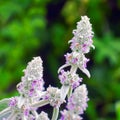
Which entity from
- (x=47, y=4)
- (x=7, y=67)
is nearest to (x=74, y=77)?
(x=7, y=67)

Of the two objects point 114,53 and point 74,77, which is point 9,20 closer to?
point 114,53

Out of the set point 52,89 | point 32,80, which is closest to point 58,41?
point 52,89

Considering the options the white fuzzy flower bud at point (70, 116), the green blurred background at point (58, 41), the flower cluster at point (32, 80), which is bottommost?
the white fuzzy flower bud at point (70, 116)

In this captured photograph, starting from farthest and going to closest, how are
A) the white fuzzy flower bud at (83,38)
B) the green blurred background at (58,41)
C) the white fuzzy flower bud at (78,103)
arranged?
1. the green blurred background at (58,41)
2. the white fuzzy flower bud at (83,38)
3. the white fuzzy flower bud at (78,103)

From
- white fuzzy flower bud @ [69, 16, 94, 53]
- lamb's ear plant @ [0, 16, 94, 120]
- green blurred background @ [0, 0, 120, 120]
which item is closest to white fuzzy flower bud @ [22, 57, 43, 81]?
lamb's ear plant @ [0, 16, 94, 120]

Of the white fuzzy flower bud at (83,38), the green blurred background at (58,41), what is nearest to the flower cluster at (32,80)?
the white fuzzy flower bud at (83,38)

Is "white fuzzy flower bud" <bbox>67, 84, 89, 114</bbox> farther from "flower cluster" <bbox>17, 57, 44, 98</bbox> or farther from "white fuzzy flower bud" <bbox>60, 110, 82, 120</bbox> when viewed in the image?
"flower cluster" <bbox>17, 57, 44, 98</bbox>

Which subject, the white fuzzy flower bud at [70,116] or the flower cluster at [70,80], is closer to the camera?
the white fuzzy flower bud at [70,116]

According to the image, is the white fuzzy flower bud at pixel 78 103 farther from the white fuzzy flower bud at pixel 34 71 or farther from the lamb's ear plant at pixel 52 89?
the white fuzzy flower bud at pixel 34 71
